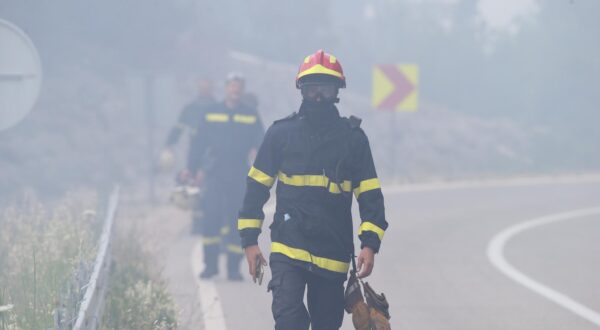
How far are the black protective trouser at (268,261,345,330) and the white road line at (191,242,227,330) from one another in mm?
2114

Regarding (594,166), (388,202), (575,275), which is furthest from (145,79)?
(594,166)

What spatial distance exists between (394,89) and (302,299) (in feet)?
63.8

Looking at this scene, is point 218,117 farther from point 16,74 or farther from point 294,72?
point 294,72

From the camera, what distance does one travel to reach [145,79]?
1953cm

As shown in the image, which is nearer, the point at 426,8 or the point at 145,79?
the point at 145,79

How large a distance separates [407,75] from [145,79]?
754 cm

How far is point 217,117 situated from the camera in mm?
11383

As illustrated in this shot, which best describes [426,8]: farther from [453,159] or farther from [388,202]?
[388,202]

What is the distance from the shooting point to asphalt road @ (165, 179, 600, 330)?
29.5ft

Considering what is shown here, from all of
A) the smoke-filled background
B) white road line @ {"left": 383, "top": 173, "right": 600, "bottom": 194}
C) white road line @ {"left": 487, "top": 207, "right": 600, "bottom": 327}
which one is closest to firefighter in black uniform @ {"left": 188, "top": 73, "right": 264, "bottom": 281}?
white road line @ {"left": 487, "top": 207, "right": 600, "bottom": 327}

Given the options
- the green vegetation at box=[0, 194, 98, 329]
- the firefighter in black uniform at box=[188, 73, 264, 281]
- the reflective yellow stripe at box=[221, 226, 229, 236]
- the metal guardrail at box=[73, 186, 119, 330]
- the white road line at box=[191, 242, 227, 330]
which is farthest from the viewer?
the reflective yellow stripe at box=[221, 226, 229, 236]

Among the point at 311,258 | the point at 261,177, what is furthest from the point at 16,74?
the point at 311,258

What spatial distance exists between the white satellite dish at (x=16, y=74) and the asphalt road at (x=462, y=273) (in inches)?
73.5

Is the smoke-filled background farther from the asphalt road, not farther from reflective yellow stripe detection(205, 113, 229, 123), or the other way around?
reflective yellow stripe detection(205, 113, 229, 123)
